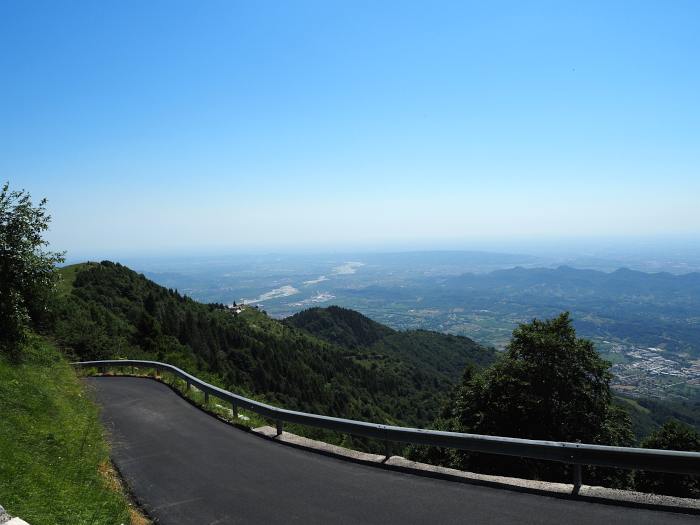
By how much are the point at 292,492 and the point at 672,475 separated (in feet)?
74.9

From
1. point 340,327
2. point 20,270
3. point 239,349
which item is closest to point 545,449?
point 20,270

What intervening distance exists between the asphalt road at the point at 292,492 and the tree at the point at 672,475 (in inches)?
657

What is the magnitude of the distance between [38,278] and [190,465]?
883cm

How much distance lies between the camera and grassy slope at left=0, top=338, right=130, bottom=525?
5.11 metres

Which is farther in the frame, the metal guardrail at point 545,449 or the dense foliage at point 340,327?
the dense foliage at point 340,327

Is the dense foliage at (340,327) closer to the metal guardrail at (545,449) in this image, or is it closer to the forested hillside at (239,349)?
the forested hillside at (239,349)

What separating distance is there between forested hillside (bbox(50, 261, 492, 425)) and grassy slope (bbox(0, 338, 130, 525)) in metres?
12.7

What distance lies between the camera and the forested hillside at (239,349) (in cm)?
3482

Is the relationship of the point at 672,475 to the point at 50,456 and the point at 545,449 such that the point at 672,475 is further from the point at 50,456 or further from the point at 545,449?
the point at 50,456

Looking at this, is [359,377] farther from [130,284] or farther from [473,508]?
[473,508]

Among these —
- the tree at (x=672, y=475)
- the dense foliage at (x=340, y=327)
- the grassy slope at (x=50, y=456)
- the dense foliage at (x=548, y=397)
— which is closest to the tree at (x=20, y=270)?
the grassy slope at (x=50, y=456)

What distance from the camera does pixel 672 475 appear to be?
21094 millimetres

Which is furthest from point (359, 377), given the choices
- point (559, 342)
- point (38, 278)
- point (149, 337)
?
point (38, 278)

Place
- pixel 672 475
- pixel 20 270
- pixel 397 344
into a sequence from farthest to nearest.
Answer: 1. pixel 397 344
2. pixel 672 475
3. pixel 20 270
